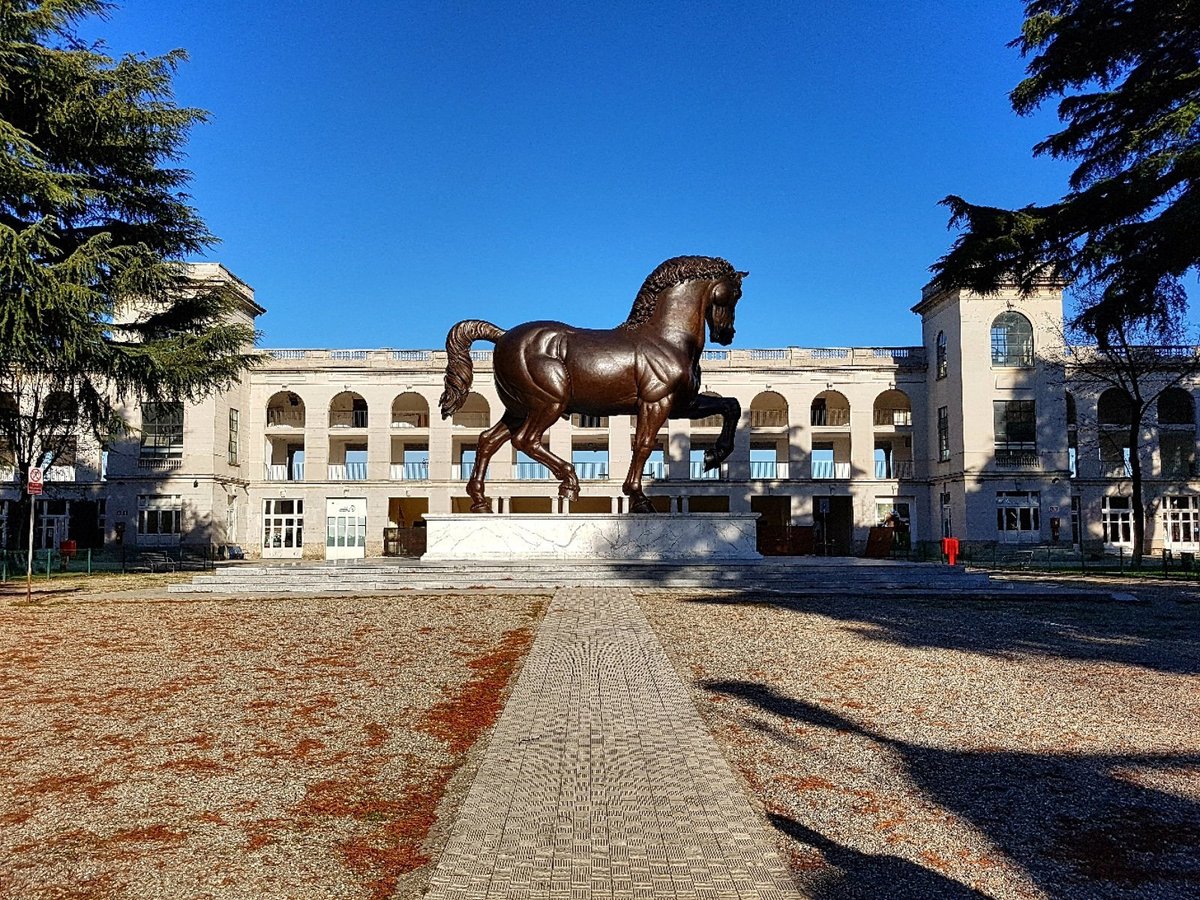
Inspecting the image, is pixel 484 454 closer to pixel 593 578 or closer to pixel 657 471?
pixel 593 578

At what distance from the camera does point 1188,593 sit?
15719 millimetres

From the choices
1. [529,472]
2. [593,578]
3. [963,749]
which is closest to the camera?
[963,749]

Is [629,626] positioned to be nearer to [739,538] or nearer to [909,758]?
[909,758]

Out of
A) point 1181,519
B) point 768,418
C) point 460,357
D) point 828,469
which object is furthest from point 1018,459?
point 460,357

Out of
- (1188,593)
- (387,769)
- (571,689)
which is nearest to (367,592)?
(571,689)

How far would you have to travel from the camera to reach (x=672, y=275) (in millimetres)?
16516

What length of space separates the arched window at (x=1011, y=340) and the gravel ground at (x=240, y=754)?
36930 millimetres

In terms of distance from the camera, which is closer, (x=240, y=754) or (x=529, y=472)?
(x=240, y=754)

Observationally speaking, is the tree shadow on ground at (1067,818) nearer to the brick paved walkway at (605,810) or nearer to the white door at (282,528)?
the brick paved walkway at (605,810)

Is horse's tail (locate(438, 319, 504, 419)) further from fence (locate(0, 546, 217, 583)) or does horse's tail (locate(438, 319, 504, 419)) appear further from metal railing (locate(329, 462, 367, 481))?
metal railing (locate(329, 462, 367, 481))

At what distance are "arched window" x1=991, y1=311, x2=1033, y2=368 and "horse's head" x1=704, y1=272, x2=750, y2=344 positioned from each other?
29361 millimetres

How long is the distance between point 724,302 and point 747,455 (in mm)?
29229

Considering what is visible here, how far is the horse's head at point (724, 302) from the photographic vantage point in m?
16.5

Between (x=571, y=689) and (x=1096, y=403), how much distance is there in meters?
44.7
